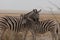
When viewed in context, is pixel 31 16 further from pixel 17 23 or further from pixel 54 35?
pixel 54 35

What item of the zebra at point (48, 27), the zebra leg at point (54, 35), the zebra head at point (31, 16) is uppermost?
the zebra head at point (31, 16)

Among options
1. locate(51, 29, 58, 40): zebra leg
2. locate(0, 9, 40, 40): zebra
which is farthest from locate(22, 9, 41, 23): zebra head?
locate(51, 29, 58, 40): zebra leg

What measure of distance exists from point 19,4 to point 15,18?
26 cm

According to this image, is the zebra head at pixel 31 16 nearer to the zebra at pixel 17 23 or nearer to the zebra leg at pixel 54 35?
the zebra at pixel 17 23

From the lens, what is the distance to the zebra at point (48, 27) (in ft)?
4.69

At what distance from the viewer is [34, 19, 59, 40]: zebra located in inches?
56.3

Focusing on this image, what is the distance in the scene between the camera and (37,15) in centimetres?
144

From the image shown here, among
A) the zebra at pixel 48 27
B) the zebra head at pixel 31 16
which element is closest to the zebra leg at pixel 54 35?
the zebra at pixel 48 27

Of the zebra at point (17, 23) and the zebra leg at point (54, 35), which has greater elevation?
the zebra at point (17, 23)

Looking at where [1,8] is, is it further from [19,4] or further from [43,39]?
[43,39]

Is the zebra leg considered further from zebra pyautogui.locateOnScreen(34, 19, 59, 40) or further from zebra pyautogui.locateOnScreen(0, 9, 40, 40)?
zebra pyautogui.locateOnScreen(0, 9, 40, 40)

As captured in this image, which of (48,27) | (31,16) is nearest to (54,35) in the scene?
(48,27)

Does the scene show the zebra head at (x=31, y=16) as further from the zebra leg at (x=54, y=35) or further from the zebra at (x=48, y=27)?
the zebra leg at (x=54, y=35)

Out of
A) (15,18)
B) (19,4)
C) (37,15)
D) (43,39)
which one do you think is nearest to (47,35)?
(43,39)
